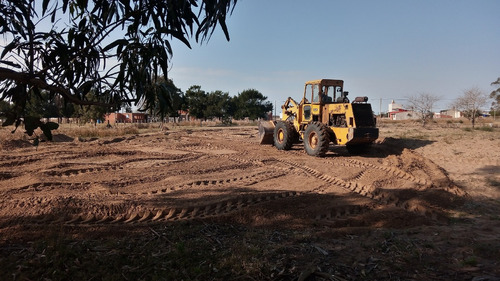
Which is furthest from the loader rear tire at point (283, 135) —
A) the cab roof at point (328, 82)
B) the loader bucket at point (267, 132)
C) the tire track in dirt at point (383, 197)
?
the tire track in dirt at point (383, 197)

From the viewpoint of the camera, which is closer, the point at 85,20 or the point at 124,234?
the point at 85,20

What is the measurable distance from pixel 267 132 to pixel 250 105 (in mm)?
53091

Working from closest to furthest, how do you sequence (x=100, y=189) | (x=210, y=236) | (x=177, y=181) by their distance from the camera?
(x=210, y=236)
(x=100, y=189)
(x=177, y=181)

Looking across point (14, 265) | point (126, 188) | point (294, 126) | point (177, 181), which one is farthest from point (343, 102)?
point (14, 265)

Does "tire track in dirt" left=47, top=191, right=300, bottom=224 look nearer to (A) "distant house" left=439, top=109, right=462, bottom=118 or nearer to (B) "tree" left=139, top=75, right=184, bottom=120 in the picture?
(B) "tree" left=139, top=75, right=184, bottom=120

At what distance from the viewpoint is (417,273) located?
4.08m

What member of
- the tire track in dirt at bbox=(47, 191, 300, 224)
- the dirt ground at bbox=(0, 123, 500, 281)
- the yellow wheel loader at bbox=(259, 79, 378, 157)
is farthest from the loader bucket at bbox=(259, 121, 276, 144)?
the tire track in dirt at bbox=(47, 191, 300, 224)

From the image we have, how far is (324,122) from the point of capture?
47.8 ft

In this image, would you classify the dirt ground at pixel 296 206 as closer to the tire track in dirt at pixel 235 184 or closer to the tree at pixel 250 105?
the tire track in dirt at pixel 235 184

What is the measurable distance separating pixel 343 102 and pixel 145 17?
11.7m

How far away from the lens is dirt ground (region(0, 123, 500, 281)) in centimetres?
440

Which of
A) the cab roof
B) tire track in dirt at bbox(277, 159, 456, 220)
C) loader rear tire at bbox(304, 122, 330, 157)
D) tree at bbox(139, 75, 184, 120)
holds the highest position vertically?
the cab roof

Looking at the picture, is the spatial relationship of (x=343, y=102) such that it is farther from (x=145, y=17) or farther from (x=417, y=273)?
(x=145, y=17)

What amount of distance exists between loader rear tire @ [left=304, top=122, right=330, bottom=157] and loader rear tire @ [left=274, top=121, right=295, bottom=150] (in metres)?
1.52
